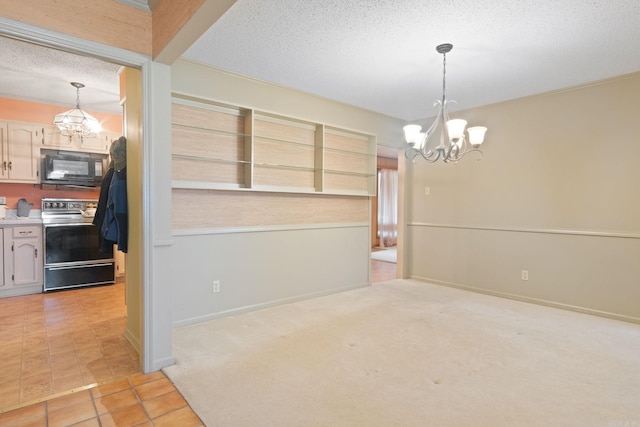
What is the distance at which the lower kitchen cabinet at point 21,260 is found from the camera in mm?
4020

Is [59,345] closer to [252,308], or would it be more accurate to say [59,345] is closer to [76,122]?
[252,308]

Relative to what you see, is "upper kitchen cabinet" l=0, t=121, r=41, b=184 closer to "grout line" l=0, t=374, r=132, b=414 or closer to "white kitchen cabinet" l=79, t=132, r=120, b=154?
"white kitchen cabinet" l=79, t=132, r=120, b=154

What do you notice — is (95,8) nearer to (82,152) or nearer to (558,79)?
(82,152)

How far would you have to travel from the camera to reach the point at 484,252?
174 inches

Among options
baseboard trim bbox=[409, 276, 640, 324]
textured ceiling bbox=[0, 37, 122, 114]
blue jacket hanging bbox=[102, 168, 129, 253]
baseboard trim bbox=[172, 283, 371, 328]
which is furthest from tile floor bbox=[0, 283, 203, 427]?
baseboard trim bbox=[409, 276, 640, 324]

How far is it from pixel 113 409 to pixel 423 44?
11.0ft

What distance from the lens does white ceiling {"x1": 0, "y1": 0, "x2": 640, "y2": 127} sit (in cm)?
226

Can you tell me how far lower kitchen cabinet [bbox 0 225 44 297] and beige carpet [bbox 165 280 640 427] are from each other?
108 inches

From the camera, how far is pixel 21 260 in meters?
4.09

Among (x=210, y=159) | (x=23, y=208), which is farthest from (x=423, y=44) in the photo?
(x=23, y=208)

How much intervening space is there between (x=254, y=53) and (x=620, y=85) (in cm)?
373

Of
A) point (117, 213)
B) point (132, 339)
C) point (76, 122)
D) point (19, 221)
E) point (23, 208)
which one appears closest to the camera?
point (117, 213)

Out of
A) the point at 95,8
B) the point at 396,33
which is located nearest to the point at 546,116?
the point at 396,33

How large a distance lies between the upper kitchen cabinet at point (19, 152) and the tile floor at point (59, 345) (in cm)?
159
